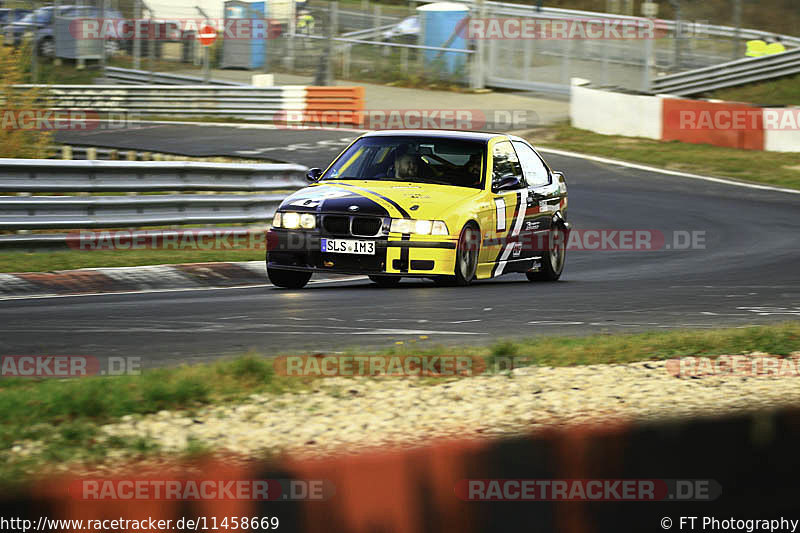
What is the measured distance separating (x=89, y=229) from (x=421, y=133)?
3490 mm

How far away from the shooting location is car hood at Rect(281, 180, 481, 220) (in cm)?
1027

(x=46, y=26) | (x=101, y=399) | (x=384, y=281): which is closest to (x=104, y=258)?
(x=384, y=281)

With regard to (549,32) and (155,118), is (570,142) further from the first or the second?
(155,118)

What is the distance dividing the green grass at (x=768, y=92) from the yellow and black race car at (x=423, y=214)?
22.3 m

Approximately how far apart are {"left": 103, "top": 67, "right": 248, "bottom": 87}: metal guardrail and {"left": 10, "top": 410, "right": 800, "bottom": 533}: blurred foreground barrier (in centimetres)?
3178

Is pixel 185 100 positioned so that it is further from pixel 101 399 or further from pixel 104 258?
pixel 101 399

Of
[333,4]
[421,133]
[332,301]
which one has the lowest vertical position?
[332,301]

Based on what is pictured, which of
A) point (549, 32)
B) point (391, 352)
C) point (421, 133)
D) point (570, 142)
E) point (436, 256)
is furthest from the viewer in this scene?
point (549, 32)

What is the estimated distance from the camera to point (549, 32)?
117ft

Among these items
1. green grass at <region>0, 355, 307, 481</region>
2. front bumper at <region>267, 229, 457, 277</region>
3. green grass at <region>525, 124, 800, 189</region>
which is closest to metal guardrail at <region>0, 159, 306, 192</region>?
front bumper at <region>267, 229, 457, 277</region>

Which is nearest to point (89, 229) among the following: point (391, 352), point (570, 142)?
point (391, 352)

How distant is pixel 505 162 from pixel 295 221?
7.64 ft

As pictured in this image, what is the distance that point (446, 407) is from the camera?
607 centimetres

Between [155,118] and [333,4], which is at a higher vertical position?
[333,4]
